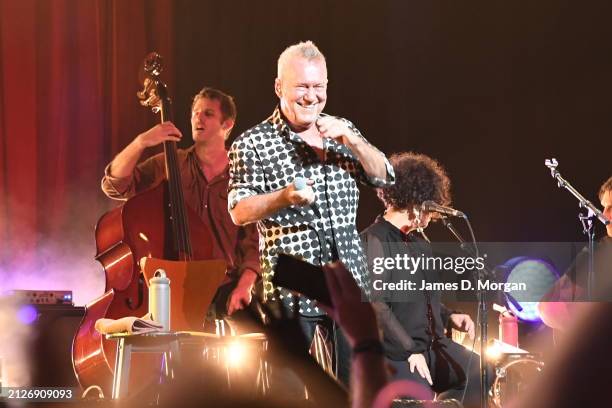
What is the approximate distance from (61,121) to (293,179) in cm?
248

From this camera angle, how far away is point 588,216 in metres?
4.57

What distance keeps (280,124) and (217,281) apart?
146 cm

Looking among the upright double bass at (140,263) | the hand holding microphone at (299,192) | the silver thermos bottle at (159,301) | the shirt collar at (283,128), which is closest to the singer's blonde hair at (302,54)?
the shirt collar at (283,128)

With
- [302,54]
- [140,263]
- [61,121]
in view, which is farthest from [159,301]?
[61,121]

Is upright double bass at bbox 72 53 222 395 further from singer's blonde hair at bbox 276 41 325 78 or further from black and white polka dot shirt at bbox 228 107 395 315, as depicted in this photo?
singer's blonde hair at bbox 276 41 325 78

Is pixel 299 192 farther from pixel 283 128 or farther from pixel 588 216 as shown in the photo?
pixel 588 216

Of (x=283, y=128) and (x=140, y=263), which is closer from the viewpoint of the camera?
(x=283, y=128)

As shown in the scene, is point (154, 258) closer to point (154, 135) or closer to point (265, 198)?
Result: point (154, 135)

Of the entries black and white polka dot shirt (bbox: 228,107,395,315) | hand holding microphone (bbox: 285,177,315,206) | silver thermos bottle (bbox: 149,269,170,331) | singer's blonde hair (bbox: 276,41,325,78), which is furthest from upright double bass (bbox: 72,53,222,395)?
hand holding microphone (bbox: 285,177,315,206)

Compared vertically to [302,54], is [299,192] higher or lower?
lower

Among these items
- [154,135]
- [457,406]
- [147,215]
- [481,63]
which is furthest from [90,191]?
[457,406]

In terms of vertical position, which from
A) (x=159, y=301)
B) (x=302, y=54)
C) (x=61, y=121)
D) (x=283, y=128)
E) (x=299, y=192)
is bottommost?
(x=159, y=301)

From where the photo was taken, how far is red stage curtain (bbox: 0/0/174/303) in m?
4.55

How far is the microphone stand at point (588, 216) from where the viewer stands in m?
4.30
